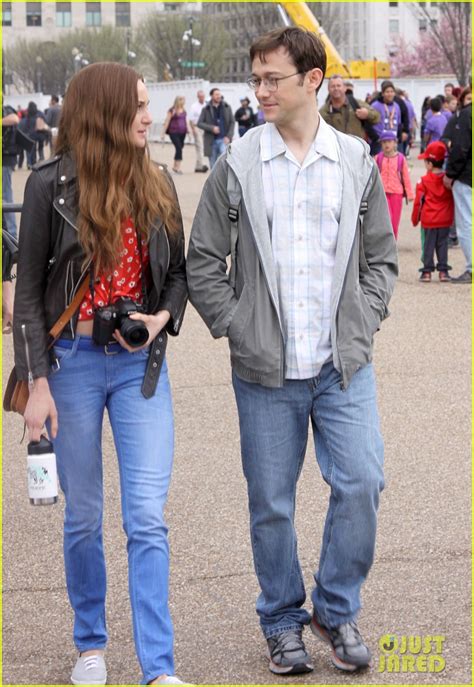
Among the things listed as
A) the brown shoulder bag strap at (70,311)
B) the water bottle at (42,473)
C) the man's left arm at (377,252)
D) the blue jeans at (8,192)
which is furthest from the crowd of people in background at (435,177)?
the water bottle at (42,473)

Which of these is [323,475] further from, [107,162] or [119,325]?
[107,162]

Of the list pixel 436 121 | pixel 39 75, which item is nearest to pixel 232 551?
pixel 436 121

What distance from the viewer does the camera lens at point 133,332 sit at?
3.77m

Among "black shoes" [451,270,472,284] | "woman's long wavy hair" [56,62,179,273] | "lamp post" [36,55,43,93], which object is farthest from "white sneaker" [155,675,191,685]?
"lamp post" [36,55,43,93]

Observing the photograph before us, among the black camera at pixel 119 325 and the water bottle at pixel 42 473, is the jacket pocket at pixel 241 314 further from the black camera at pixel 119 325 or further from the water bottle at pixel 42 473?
the water bottle at pixel 42 473

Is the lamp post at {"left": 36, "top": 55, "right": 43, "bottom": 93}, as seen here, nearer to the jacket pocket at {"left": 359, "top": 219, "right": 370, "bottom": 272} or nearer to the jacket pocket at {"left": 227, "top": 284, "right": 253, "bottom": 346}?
the jacket pocket at {"left": 359, "top": 219, "right": 370, "bottom": 272}

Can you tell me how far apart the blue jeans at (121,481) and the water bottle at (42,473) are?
0.13m

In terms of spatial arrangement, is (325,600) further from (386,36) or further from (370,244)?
(386,36)

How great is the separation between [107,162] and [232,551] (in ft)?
6.50

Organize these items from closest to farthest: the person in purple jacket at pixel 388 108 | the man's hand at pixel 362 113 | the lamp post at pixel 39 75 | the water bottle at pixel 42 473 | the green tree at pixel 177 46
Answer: the water bottle at pixel 42 473, the man's hand at pixel 362 113, the person in purple jacket at pixel 388 108, the green tree at pixel 177 46, the lamp post at pixel 39 75

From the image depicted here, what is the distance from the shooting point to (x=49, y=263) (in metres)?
3.89

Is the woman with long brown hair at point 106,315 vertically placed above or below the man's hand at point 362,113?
below

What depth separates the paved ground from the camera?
427 centimetres

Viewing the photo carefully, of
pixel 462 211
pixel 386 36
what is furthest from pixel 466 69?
pixel 386 36
